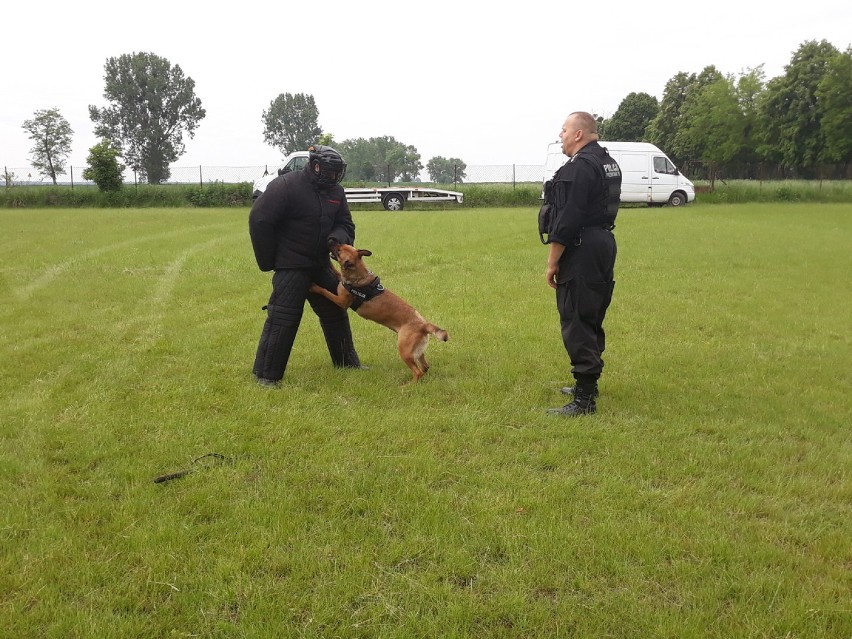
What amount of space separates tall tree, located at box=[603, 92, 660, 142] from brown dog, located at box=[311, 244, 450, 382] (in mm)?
58749

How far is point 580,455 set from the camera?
404 cm

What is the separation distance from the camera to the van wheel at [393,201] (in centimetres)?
2695

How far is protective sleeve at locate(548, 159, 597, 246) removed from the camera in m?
4.41

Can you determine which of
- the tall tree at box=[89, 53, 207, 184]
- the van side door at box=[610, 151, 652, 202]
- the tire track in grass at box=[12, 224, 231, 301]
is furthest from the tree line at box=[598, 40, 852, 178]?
the tall tree at box=[89, 53, 207, 184]

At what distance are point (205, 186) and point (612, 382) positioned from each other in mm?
28789

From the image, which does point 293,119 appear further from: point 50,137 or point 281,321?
point 281,321

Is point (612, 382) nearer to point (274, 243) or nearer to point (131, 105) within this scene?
point (274, 243)

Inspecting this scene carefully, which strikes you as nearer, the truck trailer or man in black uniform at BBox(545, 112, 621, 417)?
man in black uniform at BBox(545, 112, 621, 417)

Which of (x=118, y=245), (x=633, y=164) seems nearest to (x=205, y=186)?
(x=118, y=245)

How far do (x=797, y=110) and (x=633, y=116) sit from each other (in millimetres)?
22887

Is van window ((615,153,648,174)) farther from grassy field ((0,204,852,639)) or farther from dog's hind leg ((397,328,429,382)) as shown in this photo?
dog's hind leg ((397,328,429,382))

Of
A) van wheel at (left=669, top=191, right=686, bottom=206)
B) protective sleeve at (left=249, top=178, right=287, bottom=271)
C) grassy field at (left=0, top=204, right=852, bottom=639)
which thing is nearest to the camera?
grassy field at (left=0, top=204, right=852, bottom=639)

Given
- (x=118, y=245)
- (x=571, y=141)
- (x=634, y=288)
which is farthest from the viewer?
(x=118, y=245)

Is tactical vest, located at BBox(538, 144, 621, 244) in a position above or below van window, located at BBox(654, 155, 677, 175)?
below
